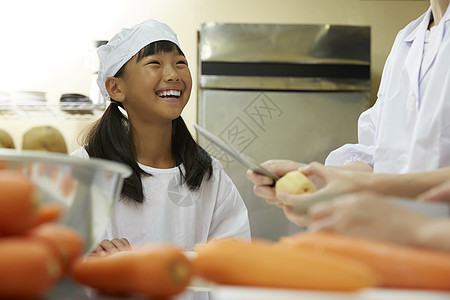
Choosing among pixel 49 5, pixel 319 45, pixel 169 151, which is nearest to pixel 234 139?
pixel 319 45

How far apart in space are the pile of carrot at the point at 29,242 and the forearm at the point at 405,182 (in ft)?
1.62

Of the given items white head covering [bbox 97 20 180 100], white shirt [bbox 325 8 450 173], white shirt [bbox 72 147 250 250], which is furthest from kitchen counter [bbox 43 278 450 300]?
white head covering [bbox 97 20 180 100]

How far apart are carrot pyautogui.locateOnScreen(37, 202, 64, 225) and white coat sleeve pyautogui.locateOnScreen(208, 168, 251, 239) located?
115 centimetres

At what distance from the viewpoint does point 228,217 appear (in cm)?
174

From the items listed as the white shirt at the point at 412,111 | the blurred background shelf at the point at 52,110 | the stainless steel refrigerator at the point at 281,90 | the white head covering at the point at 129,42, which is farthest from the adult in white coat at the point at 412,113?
the blurred background shelf at the point at 52,110

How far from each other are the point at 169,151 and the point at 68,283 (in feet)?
4.41

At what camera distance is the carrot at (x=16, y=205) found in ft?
1.50

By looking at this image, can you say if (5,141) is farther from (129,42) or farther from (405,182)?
(405,182)

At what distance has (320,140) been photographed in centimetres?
258

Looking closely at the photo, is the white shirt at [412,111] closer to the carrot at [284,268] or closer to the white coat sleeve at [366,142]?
the white coat sleeve at [366,142]

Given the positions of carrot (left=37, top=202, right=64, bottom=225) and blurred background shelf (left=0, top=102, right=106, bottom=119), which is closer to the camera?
carrot (left=37, top=202, right=64, bottom=225)

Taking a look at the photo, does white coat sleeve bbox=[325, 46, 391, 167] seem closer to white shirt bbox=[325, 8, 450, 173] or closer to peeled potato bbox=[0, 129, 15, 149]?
white shirt bbox=[325, 8, 450, 173]

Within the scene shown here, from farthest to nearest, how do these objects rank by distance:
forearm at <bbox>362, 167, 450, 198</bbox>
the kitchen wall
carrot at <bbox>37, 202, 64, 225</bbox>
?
1. the kitchen wall
2. forearm at <bbox>362, 167, 450, 198</bbox>
3. carrot at <bbox>37, 202, 64, 225</bbox>

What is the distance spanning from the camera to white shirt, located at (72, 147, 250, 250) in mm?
1620
